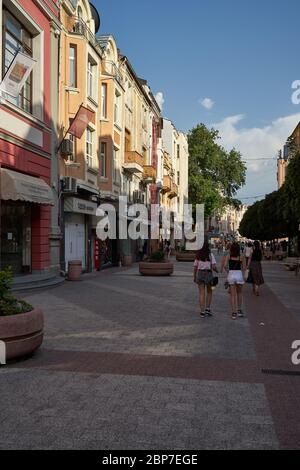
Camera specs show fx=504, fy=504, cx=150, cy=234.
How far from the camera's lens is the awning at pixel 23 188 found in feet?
46.2

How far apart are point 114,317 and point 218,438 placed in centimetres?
646

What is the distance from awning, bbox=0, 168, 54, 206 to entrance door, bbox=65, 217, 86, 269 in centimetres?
488

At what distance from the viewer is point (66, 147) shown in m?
19.4

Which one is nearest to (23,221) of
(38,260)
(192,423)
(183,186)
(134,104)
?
(38,260)

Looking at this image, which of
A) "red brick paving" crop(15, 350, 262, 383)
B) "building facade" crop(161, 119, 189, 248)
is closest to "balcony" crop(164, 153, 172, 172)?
"building facade" crop(161, 119, 189, 248)

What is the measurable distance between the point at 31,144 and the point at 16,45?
3206 millimetres

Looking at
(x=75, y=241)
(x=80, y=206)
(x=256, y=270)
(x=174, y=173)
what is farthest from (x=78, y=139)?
(x=174, y=173)

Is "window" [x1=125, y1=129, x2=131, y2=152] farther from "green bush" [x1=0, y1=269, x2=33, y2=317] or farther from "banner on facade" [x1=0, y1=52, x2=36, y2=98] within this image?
"green bush" [x1=0, y1=269, x2=33, y2=317]

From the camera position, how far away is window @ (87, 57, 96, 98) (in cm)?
2316

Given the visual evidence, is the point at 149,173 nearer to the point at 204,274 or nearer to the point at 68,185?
the point at 68,185

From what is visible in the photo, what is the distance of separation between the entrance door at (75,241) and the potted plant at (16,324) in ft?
48.8

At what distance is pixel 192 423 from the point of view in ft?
14.6

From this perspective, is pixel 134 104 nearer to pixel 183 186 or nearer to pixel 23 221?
pixel 23 221

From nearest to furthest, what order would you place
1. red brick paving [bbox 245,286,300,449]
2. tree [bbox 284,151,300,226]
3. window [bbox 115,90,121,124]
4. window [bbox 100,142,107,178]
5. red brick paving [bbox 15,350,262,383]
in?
red brick paving [bbox 245,286,300,449], red brick paving [bbox 15,350,262,383], tree [bbox 284,151,300,226], window [bbox 100,142,107,178], window [bbox 115,90,121,124]
